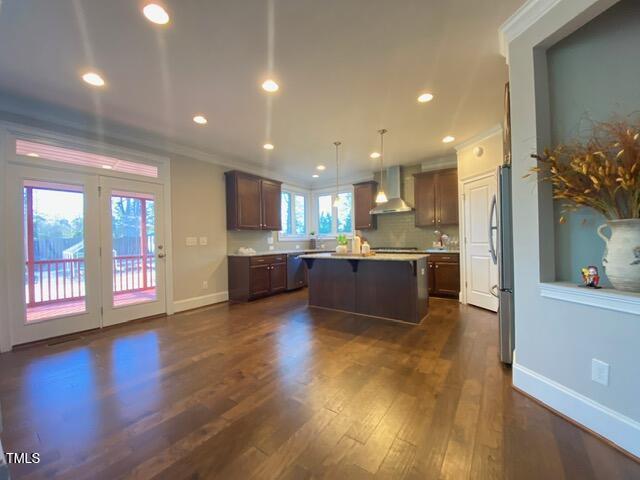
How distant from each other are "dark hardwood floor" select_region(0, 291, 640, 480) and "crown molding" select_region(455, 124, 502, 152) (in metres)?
2.99

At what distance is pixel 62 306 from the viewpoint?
11.2 feet

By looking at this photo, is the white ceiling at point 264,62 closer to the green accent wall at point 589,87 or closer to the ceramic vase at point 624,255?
the green accent wall at point 589,87

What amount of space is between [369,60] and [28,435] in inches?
146

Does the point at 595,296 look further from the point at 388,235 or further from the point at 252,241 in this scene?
the point at 252,241

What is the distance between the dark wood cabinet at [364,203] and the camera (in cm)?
634

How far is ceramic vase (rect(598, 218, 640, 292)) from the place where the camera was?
1518mm

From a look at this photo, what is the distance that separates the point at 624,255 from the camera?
1552 millimetres

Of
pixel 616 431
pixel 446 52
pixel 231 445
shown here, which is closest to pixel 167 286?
pixel 231 445

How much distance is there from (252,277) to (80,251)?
2.54m

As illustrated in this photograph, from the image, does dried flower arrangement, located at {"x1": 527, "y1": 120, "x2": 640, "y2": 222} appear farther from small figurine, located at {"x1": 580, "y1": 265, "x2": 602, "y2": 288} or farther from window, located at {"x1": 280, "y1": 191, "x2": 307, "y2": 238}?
window, located at {"x1": 280, "y1": 191, "x2": 307, "y2": 238}

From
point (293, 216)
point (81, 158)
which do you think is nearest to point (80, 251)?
point (81, 158)

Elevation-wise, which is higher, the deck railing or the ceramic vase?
the ceramic vase

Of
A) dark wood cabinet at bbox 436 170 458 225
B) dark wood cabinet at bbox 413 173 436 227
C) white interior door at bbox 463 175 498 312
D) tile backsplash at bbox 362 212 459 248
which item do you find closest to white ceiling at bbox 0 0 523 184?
white interior door at bbox 463 175 498 312

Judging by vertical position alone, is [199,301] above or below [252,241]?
below
